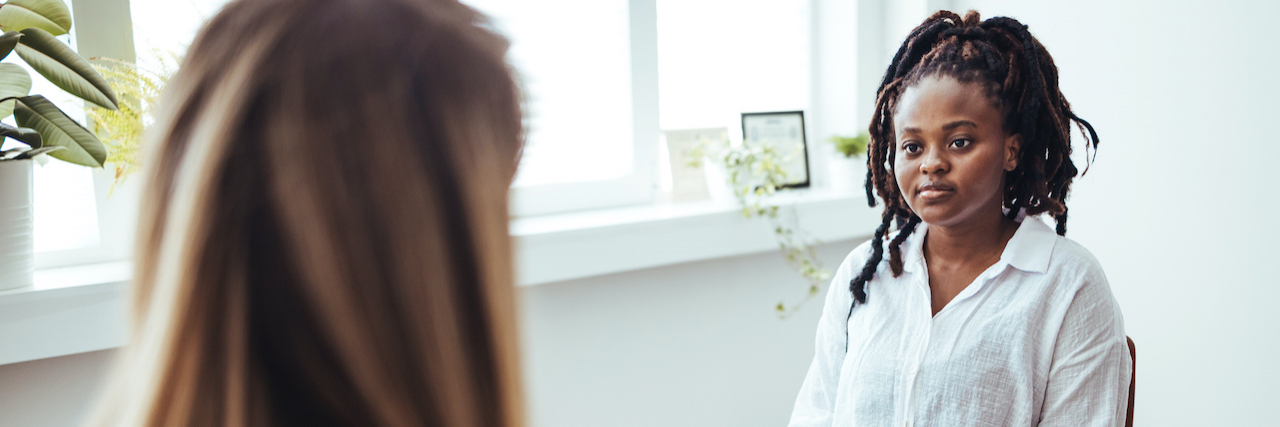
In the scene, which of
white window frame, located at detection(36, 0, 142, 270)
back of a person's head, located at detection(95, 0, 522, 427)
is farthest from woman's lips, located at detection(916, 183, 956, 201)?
white window frame, located at detection(36, 0, 142, 270)

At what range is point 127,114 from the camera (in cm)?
148

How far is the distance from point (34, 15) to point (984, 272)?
1.53m

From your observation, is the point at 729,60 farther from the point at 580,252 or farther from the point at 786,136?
the point at 580,252

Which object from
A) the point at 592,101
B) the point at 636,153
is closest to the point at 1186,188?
the point at 636,153

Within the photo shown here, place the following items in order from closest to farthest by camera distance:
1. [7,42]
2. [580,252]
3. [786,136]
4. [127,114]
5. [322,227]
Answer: [322,227] < [7,42] < [127,114] < [580,252] < [786,136]

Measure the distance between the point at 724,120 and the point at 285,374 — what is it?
6.55 ft

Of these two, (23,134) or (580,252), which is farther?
(580,252)

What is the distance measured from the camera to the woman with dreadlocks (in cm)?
104

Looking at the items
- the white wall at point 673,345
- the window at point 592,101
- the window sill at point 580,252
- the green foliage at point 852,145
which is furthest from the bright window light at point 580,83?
the green foliage at point 852,145

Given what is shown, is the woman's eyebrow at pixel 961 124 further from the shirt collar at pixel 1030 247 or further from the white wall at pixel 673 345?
the white wall at pixel 673 345

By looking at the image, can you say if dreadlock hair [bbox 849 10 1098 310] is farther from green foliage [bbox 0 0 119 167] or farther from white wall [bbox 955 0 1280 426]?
green foliage [bbox 0 0 119 167]

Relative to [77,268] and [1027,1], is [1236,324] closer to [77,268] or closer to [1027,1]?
[1027,1]

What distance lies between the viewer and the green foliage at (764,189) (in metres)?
2.02

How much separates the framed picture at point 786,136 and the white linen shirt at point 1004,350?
42.0 inches
